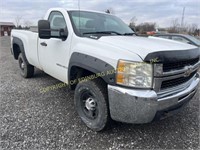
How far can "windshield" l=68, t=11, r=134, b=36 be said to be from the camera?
10.6 ft

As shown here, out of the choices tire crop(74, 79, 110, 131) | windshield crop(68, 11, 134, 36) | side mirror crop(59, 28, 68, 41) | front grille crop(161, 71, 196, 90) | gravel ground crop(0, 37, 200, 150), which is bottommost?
gravel ground crop(0, 37, 200, 150)

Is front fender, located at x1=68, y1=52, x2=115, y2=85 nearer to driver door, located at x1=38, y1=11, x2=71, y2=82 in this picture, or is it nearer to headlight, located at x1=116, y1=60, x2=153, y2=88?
headlight, located at x1=116, y1=60, x2=153, y2=88

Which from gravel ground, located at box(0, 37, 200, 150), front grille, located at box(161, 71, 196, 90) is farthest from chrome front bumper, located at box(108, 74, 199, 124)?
gravel ground, located at box(0, 37, 200, 150)

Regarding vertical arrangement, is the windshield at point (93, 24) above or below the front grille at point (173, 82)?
above

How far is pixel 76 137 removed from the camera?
2666 millimetres

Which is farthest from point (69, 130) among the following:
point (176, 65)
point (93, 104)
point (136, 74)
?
point (176, 65)

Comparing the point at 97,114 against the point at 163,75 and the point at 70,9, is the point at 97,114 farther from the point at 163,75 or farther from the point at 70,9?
the point at 70,9

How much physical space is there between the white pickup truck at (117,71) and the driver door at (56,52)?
2 centimetres

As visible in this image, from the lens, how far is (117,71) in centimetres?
224

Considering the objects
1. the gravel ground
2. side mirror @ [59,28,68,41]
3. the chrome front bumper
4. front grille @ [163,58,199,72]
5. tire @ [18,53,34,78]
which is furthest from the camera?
tire @ [18,53,34,78]

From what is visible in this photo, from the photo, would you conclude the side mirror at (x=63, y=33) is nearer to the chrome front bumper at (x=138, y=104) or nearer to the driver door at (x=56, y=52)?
the driver door at (x=56, y=52)

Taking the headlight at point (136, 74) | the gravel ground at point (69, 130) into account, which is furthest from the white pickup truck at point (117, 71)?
the gravel ground at point (69, 130)

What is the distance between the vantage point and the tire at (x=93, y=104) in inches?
101

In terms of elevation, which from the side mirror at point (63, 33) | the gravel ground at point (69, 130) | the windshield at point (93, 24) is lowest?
the gravel ground at point (69, 130)
